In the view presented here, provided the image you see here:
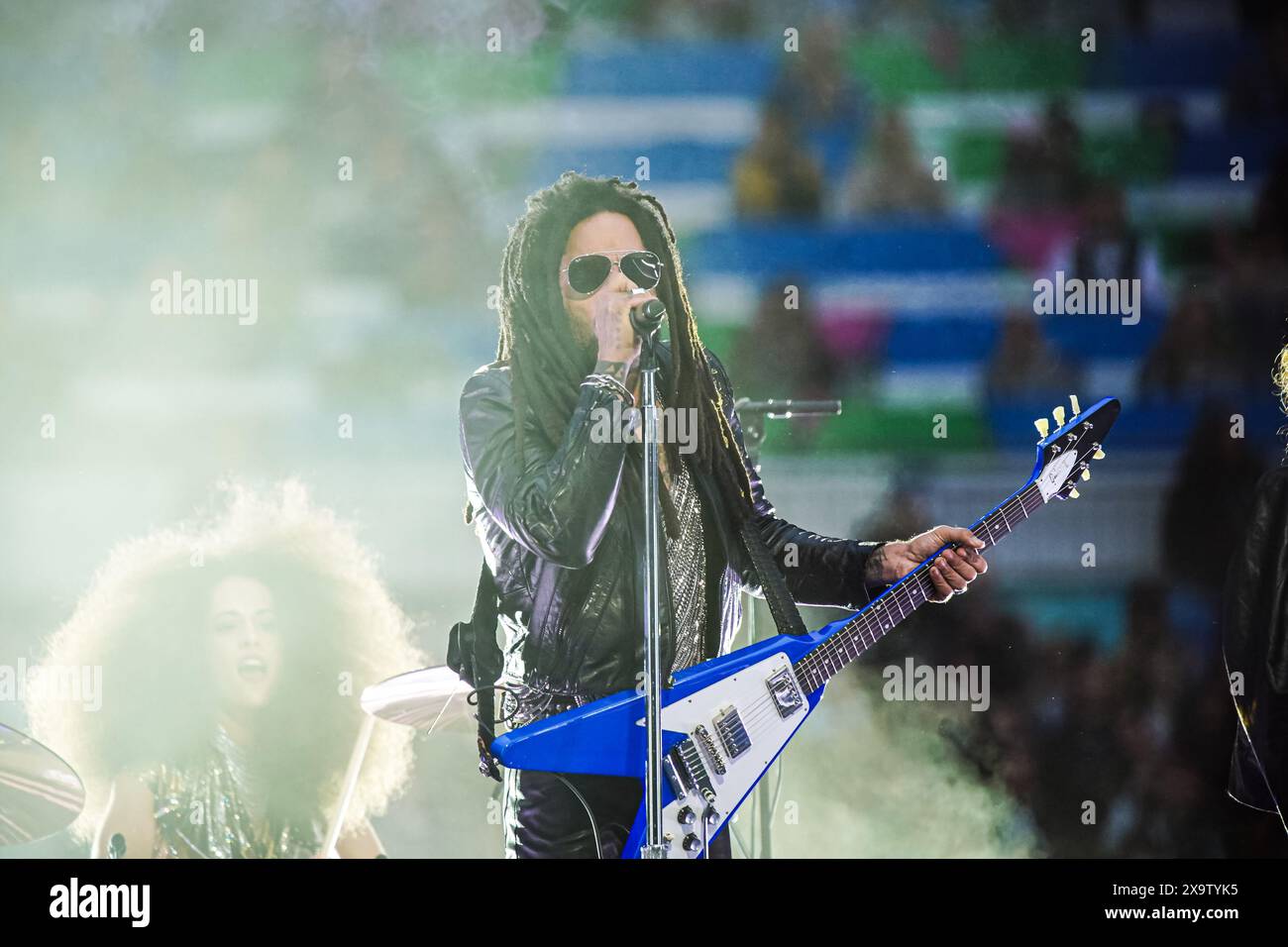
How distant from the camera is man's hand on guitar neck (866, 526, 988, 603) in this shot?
3.70 metres

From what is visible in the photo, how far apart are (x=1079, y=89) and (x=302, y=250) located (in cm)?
219

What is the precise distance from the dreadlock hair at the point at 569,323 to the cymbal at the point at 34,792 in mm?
1607

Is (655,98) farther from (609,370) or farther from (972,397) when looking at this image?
(972,397)

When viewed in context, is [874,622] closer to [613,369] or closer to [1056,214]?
Result: [613,369]

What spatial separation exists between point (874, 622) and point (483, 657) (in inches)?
40.0

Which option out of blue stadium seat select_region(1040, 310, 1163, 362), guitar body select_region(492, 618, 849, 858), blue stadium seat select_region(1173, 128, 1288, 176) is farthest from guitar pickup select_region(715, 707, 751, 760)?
blue stadium seat select_region(1173, 128, 1288, 176)

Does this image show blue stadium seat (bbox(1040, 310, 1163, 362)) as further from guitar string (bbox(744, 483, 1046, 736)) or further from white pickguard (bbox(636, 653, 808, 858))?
white pickguard (bbox(636, 653, 808, 858))

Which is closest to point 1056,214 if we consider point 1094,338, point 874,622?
point 1094,338

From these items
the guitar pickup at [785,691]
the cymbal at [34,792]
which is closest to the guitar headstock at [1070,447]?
the guitar pickup at [785,691]

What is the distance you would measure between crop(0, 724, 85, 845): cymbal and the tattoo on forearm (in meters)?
1.79

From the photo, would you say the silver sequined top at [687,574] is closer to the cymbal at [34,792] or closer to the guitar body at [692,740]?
the guitar body at [692,740]

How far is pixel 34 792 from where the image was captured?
3818 mm

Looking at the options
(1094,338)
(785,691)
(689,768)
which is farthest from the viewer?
(1094,338)

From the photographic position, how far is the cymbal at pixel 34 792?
3812mm
